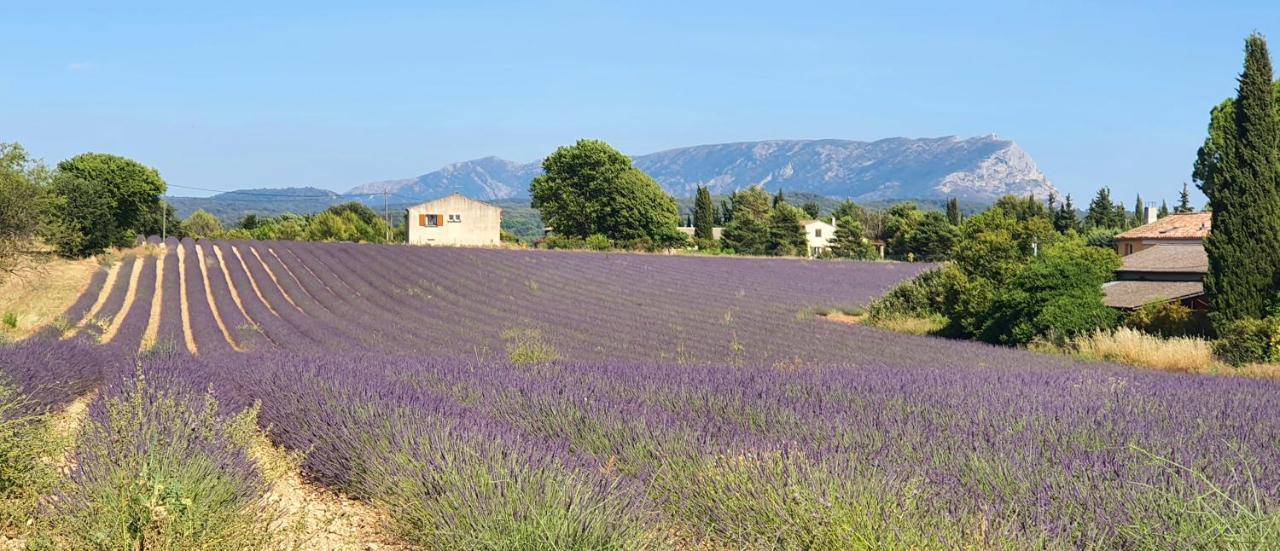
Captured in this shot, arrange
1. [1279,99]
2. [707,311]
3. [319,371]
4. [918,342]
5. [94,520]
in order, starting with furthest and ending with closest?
[1279,99] → [707,311] → [918,342] → [319,371] → [94,520]

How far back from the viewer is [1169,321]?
18859mm

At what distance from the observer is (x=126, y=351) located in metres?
13.2

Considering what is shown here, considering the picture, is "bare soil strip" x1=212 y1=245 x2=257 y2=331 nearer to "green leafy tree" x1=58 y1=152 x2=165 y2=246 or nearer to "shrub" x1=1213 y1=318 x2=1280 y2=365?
"shrub" x1=1213 y1=318 x2=1280 y2=365

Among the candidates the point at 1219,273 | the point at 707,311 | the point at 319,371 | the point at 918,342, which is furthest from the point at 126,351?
the point at 1219,273

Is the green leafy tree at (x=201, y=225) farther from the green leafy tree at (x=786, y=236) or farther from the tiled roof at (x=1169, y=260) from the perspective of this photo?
the tiled roof at (x=1169, y=260)

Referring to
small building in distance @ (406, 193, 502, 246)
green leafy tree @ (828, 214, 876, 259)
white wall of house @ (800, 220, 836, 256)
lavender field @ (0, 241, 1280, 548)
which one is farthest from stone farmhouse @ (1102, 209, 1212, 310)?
white wall of house @ (800, 220, 836, 256)

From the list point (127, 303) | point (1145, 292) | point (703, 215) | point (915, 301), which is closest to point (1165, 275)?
point (1145, 292)

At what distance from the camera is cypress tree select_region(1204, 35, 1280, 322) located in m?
17.9

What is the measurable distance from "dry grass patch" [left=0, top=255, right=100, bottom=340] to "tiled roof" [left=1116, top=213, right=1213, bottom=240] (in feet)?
102

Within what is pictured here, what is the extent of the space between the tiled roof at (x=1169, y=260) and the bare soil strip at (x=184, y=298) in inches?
820

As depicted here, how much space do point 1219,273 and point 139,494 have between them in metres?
18.4

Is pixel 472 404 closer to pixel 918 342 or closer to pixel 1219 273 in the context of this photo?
pixel 918 342

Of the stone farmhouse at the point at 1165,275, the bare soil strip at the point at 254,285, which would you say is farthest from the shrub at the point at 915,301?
the bare soil strip at the point at 254,285

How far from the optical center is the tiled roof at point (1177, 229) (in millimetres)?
33500
